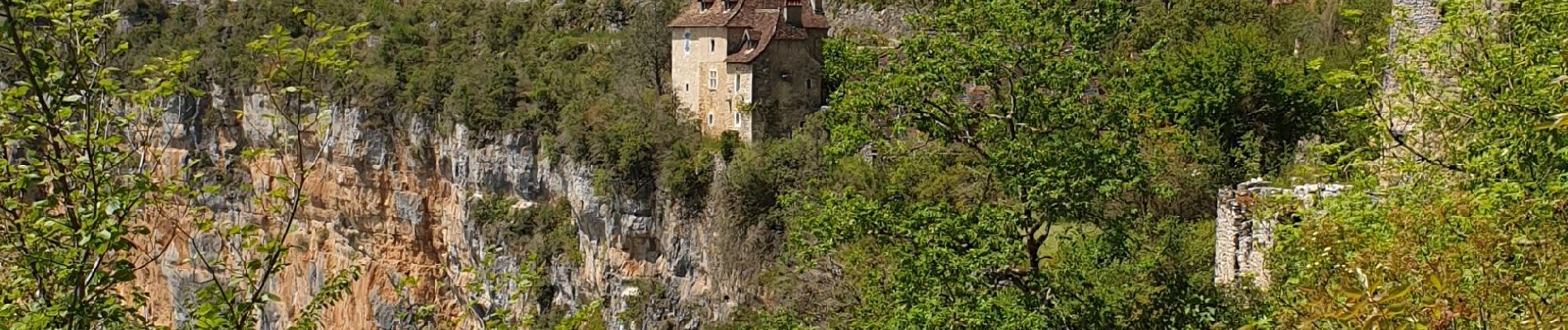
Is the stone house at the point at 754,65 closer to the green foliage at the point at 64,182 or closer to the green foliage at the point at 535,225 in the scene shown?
the green foliage at the point at 535,225

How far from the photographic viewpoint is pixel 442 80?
133 ft

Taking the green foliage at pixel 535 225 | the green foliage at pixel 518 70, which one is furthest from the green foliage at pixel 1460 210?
the green foliage at pixel 535 225

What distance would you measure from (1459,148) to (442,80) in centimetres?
3210

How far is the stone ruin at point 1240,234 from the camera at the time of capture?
49.3 feet

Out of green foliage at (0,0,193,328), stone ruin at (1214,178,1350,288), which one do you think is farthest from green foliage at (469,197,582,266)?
green foliage at (0,0,193,328)

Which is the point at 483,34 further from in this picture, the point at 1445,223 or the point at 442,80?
the point at 1445,223

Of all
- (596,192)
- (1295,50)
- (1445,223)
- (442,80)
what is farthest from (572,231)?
(1445,223)

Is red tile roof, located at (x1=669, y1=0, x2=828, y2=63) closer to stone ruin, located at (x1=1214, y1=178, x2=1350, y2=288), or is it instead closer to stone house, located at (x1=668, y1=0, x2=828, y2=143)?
stone house, located at (x1=668, y1=0, x2=828, y2=143)

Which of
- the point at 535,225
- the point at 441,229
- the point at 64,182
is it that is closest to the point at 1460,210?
the point at 64,182

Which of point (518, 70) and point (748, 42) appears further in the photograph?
point (518, 70)

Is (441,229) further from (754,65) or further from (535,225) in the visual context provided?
(754,65)

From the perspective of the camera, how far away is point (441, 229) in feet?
137

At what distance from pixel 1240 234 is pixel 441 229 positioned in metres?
28.9

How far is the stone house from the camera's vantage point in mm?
33469
